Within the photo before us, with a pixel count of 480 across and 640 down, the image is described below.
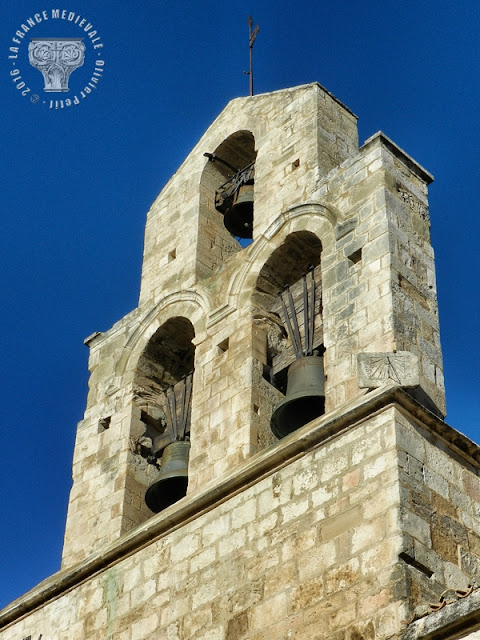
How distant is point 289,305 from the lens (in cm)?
1220

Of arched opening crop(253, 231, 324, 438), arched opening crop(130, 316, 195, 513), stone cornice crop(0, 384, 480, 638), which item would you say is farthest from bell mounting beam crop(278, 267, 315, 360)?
stone cornice crop(0, 384, 480, 638)

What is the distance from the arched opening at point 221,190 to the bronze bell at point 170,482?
1.92 meters

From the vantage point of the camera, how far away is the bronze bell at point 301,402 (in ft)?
36.4

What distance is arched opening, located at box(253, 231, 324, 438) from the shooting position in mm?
11789

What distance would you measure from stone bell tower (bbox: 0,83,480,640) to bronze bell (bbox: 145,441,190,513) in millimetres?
20

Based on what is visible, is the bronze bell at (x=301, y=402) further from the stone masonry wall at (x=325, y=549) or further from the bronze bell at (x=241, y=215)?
the bronze bell at (x=241, y=215)

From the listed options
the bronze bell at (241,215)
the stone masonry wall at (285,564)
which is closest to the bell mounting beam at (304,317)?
the bronze bell at (241,215)

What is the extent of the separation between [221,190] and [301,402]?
12.0ft

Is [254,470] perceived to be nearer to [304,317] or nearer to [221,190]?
[304,317]

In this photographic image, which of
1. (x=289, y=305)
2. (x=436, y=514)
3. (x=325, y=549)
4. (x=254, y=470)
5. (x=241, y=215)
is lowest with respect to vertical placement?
(x=325, y=549)

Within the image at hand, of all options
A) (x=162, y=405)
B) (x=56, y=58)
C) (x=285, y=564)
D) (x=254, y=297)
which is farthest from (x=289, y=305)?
(x=56, y=58)

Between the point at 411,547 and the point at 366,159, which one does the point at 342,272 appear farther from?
the point at 411,547

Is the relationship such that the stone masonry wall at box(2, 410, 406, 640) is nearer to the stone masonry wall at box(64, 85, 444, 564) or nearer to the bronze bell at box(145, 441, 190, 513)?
the stone masonry wall at box(64, 85, 444, 564)

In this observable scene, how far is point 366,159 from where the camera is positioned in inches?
466
